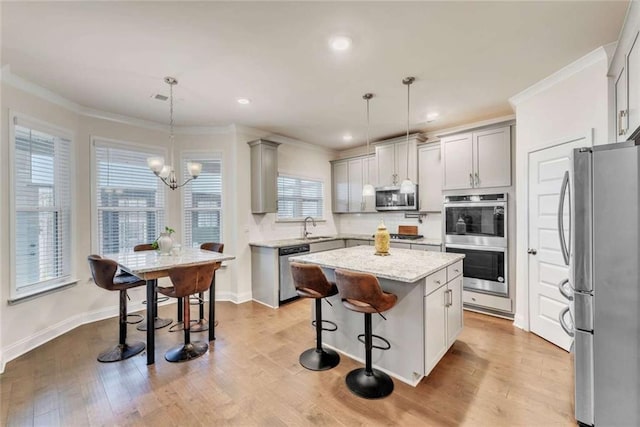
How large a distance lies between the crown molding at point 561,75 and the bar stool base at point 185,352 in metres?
4.48

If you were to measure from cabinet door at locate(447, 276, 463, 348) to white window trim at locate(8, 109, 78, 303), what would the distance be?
168 inches

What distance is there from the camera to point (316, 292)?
2.49m

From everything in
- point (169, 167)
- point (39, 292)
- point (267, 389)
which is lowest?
point (267, 389)

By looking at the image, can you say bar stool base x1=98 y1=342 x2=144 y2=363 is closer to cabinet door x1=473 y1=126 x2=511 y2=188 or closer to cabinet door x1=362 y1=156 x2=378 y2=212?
cabinet door x1=362 y1=156 x2=378 y2=212

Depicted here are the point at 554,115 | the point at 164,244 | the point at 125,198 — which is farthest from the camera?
the point at 125,198

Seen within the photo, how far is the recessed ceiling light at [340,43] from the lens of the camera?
2199mm

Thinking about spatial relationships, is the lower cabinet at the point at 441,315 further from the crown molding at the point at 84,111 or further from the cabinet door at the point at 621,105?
the crown molding at the point at 84,111

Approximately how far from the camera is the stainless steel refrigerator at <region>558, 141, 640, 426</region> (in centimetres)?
159

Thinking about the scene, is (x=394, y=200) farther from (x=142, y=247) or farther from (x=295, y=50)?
(x=142, y=247)

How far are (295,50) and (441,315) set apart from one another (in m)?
2.61

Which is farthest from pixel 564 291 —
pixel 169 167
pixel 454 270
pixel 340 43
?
pixel 169 167

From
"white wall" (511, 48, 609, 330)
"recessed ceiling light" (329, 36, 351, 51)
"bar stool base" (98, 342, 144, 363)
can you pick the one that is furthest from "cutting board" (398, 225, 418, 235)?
"bar stool base" (98, 342, 144, 363)

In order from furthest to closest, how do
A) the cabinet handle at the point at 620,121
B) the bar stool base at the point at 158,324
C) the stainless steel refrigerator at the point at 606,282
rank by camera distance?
the bar stool base at the point at 158,324 → the cabinet handle at the point at 620,121 → the stainless steel refrigerator at the point at 606,282

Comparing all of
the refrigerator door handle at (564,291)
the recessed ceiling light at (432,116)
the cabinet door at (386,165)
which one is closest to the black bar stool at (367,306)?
the refrigerator door handle at (564,291)
